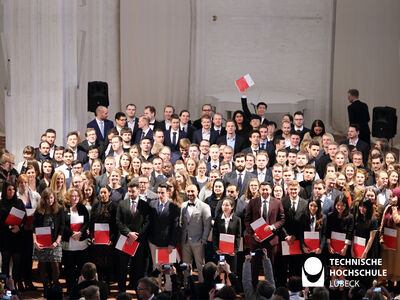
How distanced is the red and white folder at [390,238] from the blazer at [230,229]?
1.59 m

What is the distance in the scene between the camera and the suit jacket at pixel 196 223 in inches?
379

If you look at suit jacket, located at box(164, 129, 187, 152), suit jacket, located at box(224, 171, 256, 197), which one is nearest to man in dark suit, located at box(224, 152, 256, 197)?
suit jacket, located at box(224, 171, 256, 197)

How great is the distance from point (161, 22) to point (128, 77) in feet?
4.60

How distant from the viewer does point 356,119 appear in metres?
14.6

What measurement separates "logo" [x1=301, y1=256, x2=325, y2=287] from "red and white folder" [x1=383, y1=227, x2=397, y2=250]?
76cm

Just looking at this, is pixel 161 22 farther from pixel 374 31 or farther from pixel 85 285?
pixel 85 285

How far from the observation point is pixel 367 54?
18094 millimetres

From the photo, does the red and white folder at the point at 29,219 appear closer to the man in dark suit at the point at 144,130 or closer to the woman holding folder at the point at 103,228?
the woman holding folder at the point at 103,228

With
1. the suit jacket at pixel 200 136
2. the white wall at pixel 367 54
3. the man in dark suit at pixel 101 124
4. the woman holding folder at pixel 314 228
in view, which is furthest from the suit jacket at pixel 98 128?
the white wall at pixel 367 54

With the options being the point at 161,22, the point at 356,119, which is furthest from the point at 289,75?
the point at 356,119

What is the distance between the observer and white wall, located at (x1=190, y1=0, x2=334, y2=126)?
19.1 metres

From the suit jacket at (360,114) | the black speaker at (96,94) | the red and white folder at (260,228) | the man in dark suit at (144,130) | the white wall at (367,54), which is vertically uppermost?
the white wall at (367,54)

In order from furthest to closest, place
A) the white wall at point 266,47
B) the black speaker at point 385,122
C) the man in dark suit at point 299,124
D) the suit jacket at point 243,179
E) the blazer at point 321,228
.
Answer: the white wall at point 266,47
the black speaker at point 385,122
the man in dark suit at point 299,124
the suit jacket at point 243,179
the blazer at point 321,228

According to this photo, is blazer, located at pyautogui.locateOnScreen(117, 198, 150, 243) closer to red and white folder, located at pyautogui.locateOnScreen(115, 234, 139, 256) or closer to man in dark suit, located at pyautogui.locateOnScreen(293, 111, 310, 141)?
red and white folder, located at pyautogui.locateOnScreen(115, 234, 139, 256)
